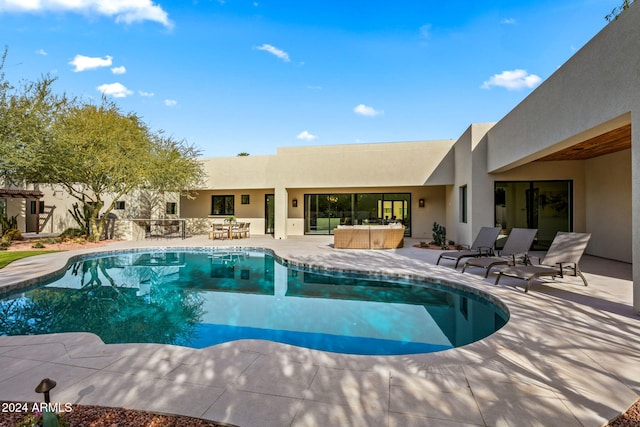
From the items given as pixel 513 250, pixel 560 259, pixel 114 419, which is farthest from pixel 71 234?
pixel 560 259

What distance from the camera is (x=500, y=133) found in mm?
9578

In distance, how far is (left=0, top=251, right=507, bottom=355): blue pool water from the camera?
4.61 m

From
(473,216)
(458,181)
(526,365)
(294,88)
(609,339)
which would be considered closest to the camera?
(526,365)

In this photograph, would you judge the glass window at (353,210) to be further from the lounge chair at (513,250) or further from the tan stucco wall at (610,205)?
the lounge chair at (513,250)

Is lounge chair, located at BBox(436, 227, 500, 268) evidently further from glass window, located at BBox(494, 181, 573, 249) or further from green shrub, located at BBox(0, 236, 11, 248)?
green shrub, located at BBox(0, 236, 11, 248)

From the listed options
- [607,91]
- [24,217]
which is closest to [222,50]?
[607,91]

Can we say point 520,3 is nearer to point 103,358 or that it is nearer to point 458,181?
point 458,181

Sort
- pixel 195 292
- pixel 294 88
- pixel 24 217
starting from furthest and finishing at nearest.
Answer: pixel 24 217, pixel 294 88, pixel 195 292

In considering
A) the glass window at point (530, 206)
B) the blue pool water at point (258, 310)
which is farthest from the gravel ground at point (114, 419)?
the glass window at point (530, 206)

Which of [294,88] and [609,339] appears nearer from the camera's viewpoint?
[609,339]

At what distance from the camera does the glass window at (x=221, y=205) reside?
19094 millimetres

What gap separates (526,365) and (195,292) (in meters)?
6.13

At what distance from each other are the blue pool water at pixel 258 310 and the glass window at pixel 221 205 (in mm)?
10197

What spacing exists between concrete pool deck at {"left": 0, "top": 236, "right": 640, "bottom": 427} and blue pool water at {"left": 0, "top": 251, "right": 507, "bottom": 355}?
3.21ft
